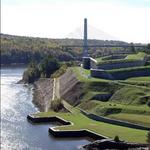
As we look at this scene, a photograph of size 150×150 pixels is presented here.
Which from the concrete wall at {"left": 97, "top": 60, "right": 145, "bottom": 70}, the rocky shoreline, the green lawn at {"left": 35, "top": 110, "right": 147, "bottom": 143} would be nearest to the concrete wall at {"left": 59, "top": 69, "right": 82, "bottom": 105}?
the rocky shoreline

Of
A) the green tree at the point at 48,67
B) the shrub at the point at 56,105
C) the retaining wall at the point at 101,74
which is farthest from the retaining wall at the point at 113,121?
the green tree at the point at 48,67

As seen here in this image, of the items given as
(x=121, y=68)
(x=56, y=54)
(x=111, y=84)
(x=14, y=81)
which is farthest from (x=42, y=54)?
(x=111, y=84)

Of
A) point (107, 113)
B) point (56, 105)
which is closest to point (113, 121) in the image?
point (107, 113)

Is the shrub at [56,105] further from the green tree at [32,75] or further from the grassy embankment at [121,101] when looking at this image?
the green tree at [32,75]

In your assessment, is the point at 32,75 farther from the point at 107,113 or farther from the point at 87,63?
the point at 107,113

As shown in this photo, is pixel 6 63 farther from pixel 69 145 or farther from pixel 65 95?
pixel 69 145

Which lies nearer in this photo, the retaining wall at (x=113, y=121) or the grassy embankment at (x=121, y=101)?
the retaining wall at (x=113, y=121)

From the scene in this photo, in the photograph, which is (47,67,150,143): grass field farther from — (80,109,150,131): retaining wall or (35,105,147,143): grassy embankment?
(80,109,150,131): retaining wall

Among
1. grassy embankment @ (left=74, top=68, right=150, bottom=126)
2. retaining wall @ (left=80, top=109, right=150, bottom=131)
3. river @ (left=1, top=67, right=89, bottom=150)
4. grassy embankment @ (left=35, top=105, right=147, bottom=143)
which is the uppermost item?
grassy embankment @ (left=74, top=68, right=150, bottom=126)

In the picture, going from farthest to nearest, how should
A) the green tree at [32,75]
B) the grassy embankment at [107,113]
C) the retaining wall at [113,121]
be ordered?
the green tree at [32,75]
the retaining wall at [113,121]
the grassy embankment at [107,113]
